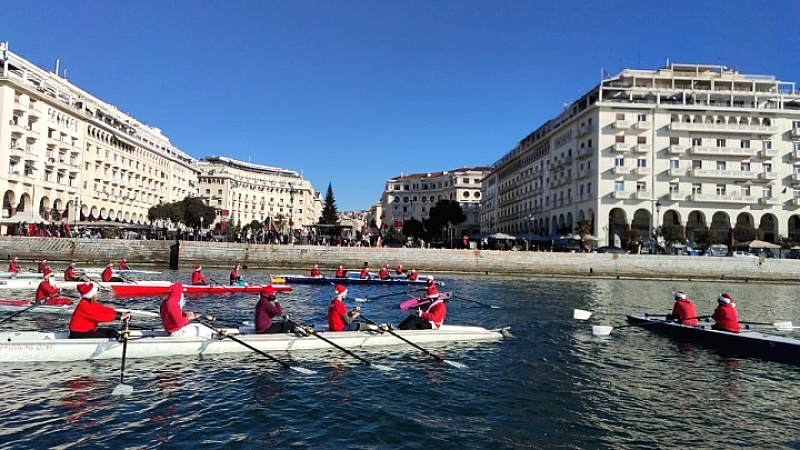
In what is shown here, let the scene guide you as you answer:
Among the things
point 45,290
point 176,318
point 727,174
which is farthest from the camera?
point 727,174

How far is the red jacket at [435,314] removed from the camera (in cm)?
1650

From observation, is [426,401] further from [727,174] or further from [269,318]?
[727,174]

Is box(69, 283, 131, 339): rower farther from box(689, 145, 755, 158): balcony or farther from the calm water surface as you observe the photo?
box(689, 145, 755, 158): balcony

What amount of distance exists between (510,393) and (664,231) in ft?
184

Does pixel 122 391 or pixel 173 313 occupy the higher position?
pixel 173 313

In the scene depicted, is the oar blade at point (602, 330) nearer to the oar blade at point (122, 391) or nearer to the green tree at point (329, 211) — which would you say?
the oar blade at point (122, 391)

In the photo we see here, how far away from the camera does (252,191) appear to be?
135 meters

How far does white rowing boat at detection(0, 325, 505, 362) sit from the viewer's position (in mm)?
12250

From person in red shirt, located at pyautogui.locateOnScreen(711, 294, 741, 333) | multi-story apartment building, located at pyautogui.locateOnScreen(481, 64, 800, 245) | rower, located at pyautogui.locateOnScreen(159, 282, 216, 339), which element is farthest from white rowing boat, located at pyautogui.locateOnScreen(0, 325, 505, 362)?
multi-story apartment building, located at pyautogui.locateOnScreen(481, 64, 800, 245)

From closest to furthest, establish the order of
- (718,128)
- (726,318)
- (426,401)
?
(426,401)
(726,318)
(718,128)

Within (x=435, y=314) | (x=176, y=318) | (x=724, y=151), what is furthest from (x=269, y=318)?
(x=724, y=151)

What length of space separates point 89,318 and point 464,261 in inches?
1599

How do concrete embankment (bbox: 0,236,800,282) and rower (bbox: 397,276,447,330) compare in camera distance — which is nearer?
rower (bbox: 397,276,447,330)

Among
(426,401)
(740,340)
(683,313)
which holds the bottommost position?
(426,401)
